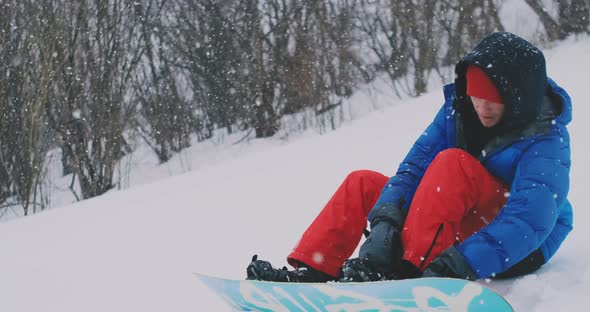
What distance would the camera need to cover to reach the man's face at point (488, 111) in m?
1.95

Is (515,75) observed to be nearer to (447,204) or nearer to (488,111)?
(488,111)

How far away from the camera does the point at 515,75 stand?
1877 mm

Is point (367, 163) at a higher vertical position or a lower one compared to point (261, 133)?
higher

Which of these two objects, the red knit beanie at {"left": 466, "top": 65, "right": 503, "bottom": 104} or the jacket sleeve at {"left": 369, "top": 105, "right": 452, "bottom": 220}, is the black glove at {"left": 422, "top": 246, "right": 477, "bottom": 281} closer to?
the jacket sleeve at {"left": 369, "top": 105, "right": 452, "bottom": 220}

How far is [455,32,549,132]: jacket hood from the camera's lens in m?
1.88

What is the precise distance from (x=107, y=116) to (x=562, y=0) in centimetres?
765

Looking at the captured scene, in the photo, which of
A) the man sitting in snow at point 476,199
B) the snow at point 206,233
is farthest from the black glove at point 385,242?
the snow at point 206,233

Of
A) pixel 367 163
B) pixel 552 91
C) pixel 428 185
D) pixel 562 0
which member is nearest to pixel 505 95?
pixel 552 91

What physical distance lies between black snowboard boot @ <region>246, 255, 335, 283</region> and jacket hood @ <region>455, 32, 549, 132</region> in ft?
2.54

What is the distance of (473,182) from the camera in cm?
190

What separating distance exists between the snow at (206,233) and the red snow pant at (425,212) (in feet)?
0.86

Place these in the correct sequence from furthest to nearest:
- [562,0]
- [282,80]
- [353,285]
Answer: [282,80] → [562,0] → [353,285]

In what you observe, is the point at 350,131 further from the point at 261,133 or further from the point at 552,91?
the point at 261,133

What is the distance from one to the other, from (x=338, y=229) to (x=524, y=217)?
0.61 metres
